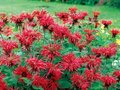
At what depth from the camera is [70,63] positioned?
13.1 feet

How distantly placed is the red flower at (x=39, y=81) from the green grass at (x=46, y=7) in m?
11.3

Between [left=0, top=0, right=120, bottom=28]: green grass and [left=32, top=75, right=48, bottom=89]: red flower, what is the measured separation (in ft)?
37.2

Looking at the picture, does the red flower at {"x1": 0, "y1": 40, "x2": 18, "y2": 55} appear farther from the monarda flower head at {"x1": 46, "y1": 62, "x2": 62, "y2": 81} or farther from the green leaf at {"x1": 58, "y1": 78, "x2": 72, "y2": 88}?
the green leaf at {"x1": 58, "y1": 78, "x2": 72, "y2": 88}

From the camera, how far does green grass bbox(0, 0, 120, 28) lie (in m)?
16.0

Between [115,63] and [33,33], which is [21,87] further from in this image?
[115,63]

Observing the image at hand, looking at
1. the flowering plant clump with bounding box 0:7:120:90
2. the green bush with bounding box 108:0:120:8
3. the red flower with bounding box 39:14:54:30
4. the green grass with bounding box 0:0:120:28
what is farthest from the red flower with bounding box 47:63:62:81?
the green bush with bounding box 108:0:120:8

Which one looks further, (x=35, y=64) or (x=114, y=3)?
(x=114, y=3)

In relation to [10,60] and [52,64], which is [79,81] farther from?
[10,60]

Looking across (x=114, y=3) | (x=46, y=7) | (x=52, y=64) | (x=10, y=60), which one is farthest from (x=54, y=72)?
(x=114, y=3)

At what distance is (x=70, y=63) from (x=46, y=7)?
1345cm

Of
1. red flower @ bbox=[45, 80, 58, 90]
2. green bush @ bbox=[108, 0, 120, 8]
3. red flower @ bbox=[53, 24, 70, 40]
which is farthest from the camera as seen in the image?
green bush @ bbox=[108, 0, 120, 8]

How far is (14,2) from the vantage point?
1939cm

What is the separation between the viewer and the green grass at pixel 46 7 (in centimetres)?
1604

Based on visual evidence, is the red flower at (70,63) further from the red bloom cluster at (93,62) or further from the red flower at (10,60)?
the red flower at (10,60)
